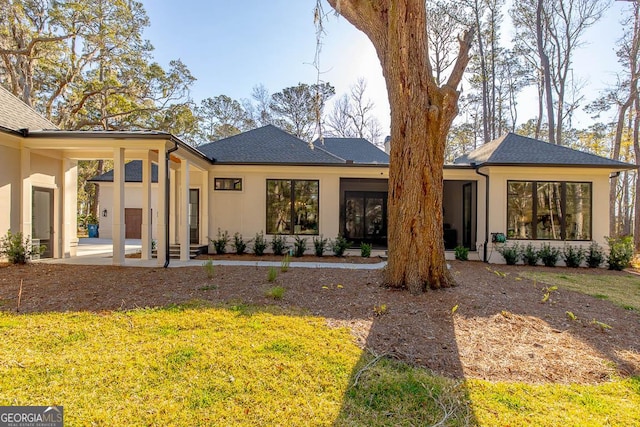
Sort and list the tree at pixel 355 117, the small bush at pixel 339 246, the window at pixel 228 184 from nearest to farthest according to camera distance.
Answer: the small bush at pixel 339 246, the window at pixel 228 184, the tree at pixel 355 117

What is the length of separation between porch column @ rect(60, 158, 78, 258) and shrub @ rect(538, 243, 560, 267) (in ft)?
46.6

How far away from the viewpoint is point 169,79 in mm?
20672

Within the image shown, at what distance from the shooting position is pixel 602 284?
24.2 feet

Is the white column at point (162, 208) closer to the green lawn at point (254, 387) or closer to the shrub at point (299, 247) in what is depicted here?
the shrub at point (299, 247)

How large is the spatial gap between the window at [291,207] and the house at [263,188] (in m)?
0.03

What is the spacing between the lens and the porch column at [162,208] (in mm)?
7820

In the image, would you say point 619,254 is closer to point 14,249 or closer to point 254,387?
point 254,387

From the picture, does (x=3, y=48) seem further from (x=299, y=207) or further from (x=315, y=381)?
(x=315, y=381)

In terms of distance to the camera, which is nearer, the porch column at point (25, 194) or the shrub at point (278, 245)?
the porch column at point (25, 194)

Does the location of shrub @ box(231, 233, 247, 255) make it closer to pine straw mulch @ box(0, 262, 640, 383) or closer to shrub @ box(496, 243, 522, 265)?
pine straw mulch @ box(0, 262, 640, 383)

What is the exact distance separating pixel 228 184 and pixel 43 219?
513 cm

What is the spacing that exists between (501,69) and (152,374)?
2385 cm

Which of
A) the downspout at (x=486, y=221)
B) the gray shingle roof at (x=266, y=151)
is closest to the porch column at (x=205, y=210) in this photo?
the gray shingle roof at (x=266, y=151)

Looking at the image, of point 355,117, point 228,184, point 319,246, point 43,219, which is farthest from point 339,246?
point 355,117
